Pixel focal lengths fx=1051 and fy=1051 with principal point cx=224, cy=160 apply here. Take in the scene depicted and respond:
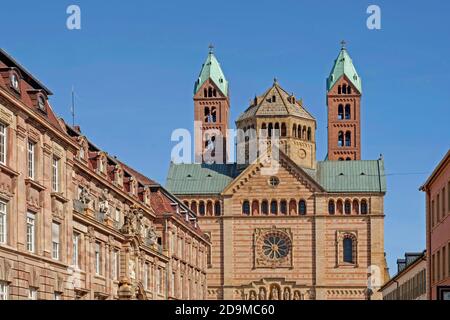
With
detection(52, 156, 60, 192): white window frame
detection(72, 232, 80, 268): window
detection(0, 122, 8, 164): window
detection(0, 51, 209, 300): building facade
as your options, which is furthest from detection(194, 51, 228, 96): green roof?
detection(0, 122, 8, 164): window

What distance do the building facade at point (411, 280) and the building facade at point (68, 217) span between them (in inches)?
689

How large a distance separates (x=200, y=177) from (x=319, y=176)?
49.6 ft

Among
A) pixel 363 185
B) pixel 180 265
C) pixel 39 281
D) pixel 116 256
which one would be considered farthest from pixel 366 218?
pixel 39 281

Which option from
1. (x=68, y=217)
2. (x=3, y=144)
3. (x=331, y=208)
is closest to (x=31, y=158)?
(x=3, y=144)

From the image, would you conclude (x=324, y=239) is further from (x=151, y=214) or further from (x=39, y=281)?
(x=39, y=281)

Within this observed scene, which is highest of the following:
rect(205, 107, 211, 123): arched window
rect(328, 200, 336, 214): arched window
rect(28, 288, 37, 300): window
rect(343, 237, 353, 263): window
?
rect(205, 107, 211, 123): arched window

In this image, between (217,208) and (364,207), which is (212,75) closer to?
(217,208)

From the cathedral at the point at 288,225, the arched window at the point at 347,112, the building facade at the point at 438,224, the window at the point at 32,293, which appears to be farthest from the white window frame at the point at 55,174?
the arched window at the point at 347,112

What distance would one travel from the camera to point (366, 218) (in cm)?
→ 12625

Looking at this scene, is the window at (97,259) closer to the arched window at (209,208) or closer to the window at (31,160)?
the window at (31,160)

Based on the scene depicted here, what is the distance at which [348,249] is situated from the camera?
Result: 4988 inches

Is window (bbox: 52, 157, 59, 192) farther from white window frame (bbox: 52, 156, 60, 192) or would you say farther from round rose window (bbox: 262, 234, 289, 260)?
round rose window (bbox: 262, 234, 289, 260)

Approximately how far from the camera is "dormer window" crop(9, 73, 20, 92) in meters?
36.6

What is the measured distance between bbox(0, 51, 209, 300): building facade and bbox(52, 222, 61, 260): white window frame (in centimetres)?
4
